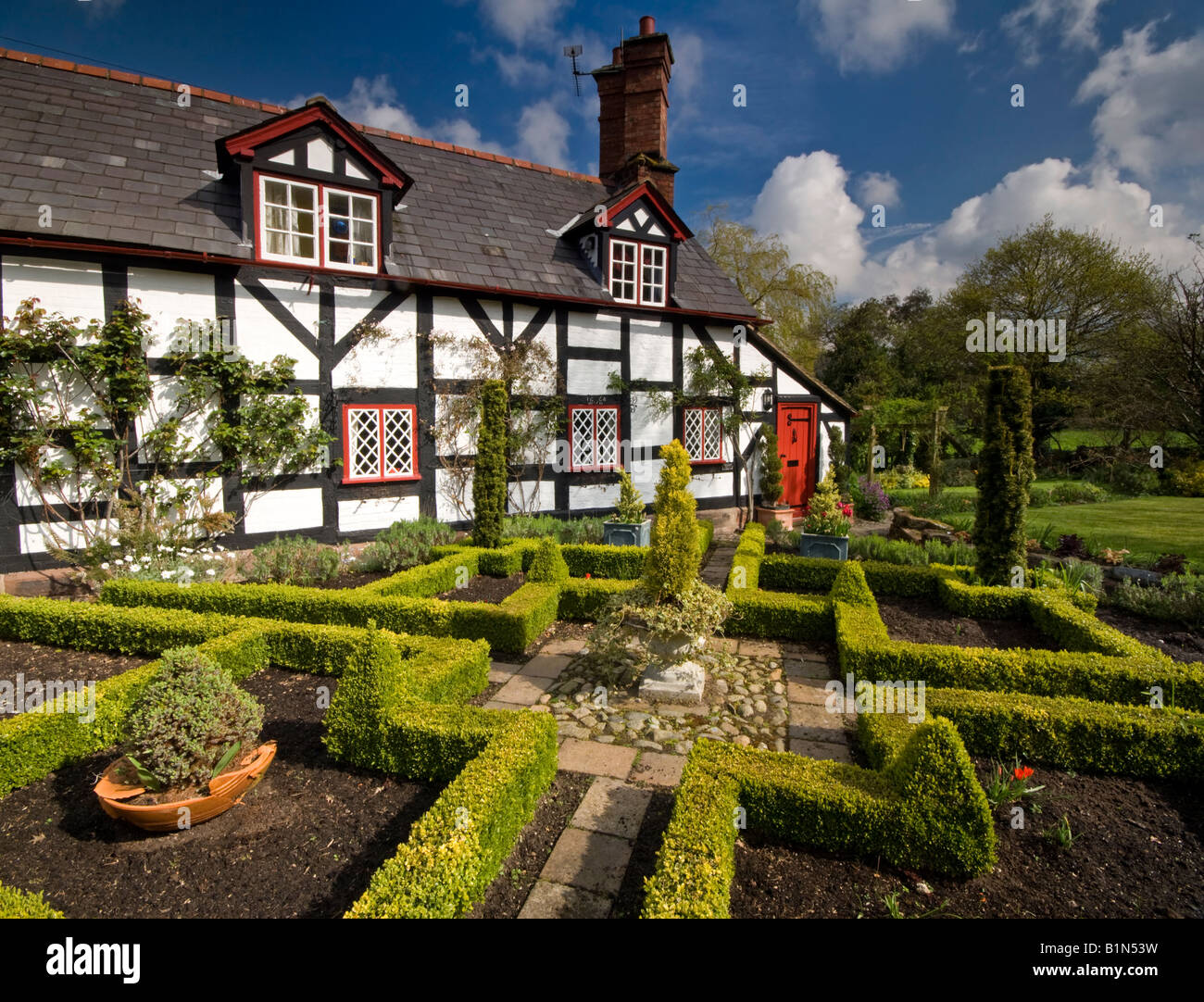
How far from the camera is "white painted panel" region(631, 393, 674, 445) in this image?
13.7 m

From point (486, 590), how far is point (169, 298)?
645 centimetres

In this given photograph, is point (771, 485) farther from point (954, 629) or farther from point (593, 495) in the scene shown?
point (954, 629)

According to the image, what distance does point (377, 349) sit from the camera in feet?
36.2

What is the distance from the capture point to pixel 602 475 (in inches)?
533

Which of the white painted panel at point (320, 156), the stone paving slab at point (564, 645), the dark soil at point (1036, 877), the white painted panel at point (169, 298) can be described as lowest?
the dark soil at point (1036, 877)

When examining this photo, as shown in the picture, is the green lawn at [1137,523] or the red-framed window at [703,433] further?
the red-framed window at [703,433]

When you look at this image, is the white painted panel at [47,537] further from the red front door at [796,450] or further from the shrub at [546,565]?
the red front door at [796,450]

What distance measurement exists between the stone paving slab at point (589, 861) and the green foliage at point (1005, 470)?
6620 millimetres

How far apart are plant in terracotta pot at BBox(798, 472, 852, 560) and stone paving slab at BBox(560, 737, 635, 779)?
6.66 m

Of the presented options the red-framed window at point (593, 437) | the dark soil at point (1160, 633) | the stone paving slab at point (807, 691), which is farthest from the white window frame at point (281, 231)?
the dark soil at point (1160, 633)

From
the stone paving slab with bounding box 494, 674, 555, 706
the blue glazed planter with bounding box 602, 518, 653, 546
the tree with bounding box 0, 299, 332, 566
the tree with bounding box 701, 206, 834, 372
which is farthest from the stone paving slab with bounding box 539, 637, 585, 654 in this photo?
the tree with bounding box 701, 206, 834, 372

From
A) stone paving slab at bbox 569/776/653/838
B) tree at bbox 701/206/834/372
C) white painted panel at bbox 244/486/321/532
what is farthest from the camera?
tree at bbox 701/206/834/372

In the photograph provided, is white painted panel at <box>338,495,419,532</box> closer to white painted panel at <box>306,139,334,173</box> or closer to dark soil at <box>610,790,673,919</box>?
white painted panel at <box>306,139,334,173</box>

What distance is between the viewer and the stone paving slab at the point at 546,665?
21.5 feet
